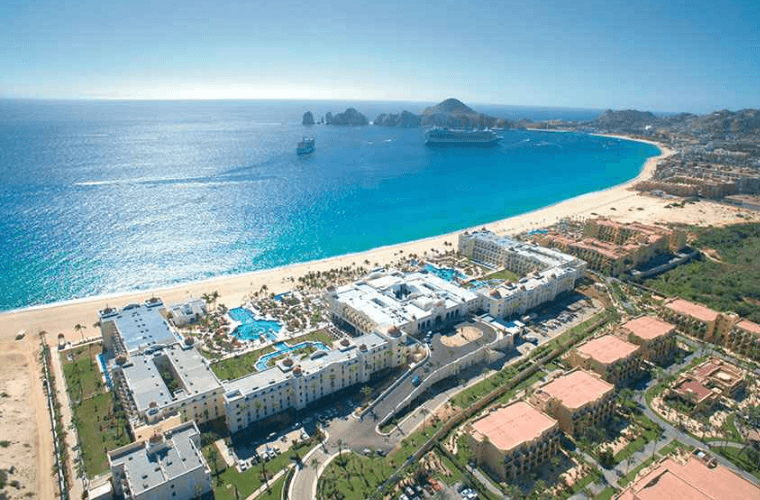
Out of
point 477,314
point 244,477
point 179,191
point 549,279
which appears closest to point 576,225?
point 549,279

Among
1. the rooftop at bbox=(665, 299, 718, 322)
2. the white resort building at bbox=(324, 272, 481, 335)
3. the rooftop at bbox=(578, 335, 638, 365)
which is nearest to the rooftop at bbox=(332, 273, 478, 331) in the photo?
the white resort building at bbox=(324, 272, 481, 335)

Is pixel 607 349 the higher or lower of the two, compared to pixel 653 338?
lower

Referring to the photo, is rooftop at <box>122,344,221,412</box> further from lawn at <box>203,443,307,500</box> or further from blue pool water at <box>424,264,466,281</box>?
blue pool water at <box>424,264,466,281</box>

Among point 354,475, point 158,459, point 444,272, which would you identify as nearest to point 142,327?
point 158,459

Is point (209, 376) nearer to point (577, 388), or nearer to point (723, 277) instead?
point (577, 388)

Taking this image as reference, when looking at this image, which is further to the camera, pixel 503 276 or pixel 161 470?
pixel 503 276

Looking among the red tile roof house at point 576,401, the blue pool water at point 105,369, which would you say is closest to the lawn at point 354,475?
the red tile roof house at point 576,401
